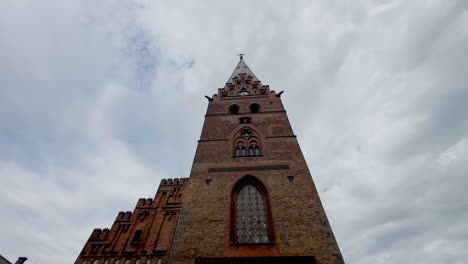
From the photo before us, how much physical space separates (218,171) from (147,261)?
564cm

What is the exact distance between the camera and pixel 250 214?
26.7 feet

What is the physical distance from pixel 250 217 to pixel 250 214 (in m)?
0.12

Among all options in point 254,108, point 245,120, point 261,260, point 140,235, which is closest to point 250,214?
point 261,260

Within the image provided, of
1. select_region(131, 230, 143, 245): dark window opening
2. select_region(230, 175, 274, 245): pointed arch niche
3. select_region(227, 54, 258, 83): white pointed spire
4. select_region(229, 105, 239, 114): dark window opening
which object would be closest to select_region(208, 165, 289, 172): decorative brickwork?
select_region(230, 175, 274, 245): pointed arch niche

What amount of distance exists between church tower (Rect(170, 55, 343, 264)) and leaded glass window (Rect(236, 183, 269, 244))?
0.11 feet

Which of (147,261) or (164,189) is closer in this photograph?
(147,261)

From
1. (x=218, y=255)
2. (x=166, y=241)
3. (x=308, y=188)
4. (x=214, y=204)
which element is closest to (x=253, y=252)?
(x=218, y=255)

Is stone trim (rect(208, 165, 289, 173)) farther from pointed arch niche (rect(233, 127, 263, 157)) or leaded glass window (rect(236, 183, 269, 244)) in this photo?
pointed arch niche (rect(233, 127, 263, 157))

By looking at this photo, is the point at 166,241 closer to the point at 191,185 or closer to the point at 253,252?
the point at 191,185

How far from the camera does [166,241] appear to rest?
1084 cm

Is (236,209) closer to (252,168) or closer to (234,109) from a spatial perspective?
(252,168)

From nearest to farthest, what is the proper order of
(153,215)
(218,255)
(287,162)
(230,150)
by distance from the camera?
1. (218,255)
2. (287,162)
3. (230,150)
4. (153,215)

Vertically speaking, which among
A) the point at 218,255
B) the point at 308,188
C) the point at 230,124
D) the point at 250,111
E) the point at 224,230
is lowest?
the point at 218,255

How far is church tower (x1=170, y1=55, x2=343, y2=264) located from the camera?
6.74 metres
